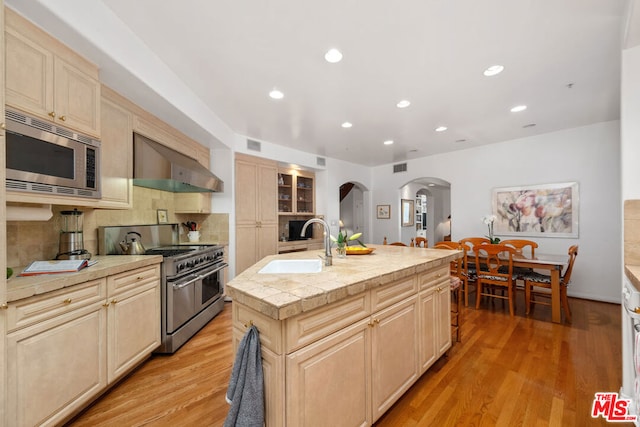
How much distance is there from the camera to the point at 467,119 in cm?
354

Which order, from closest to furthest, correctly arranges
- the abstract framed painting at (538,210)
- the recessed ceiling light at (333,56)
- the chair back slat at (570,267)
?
the recessed ceiling light at (333,56)
the chair back slat at (570,267)
the abstract framed painting at (538,210)

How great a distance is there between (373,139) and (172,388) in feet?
13.6

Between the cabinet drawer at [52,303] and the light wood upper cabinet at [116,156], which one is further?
the light wood upper cabinet at [116,156]

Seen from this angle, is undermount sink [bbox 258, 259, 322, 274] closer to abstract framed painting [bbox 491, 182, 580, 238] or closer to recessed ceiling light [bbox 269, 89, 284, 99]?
recessed ceiling light [bbox 269, 89, 284, 99]

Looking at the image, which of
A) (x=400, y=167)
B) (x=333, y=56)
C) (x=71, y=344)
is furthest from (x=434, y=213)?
(x=71, y=344)

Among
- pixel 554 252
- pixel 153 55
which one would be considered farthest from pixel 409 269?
pixel 554 252

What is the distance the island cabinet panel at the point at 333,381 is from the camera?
1112 mm

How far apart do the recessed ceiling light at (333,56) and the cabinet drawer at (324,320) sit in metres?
1.87

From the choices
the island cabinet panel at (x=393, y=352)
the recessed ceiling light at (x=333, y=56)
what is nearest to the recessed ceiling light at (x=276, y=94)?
the recessed ceiling light at (x=333, y=56)

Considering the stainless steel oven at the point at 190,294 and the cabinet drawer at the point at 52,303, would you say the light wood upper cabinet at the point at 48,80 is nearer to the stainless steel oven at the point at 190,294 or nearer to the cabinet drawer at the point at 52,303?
the cabinet drawer at the point at 52,303

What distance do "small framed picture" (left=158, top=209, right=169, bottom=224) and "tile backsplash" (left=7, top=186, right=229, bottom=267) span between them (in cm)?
4

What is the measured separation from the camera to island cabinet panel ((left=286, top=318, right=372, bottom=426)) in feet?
3.65

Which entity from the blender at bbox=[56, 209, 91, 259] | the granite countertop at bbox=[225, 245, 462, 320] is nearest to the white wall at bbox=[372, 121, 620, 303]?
the granite countertop at bbox=[225, 245, 462, 320]
